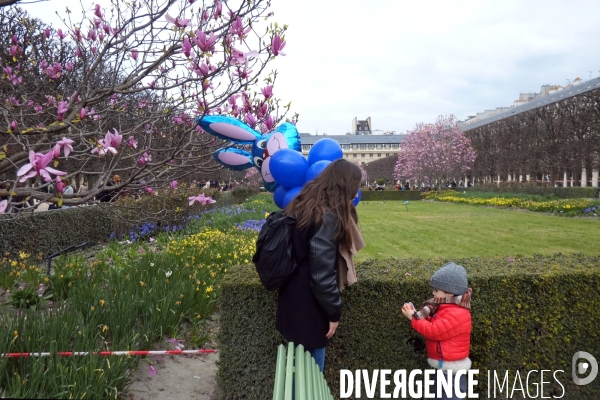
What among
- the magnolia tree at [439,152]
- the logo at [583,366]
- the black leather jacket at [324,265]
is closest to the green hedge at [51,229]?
the black leather jacket at [324,265]

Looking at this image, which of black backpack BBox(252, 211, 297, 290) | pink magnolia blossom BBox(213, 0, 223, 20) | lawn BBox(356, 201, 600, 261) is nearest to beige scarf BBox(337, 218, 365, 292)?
black backpack BBox(252, 211, 297, 290)

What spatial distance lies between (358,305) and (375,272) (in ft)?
1.11

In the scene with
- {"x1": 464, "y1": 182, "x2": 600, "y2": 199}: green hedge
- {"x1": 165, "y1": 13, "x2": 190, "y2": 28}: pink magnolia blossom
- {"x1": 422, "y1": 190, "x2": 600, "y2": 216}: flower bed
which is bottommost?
{"x1": 422, "y1": 190, "x2": 600, "y2": 216}: flower bed

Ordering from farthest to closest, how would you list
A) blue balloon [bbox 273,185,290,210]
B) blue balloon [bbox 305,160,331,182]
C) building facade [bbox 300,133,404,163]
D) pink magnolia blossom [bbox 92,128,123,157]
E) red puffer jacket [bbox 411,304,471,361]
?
1. building facade [bbox 300,133,404,163]
2. blue balloon [bbox 273,185,290,210]
3. blue balloon [bbox 305,160,331,182]
4. red puffer jacket [bbox 411,304,471,361]
5. pink magnolia blossom [bbox 92,128,123,157]

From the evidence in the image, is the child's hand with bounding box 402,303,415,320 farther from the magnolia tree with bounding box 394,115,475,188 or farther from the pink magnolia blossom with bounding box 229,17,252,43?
the magnolia tree with bounding box 394,115,475,188

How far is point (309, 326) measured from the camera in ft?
8.02

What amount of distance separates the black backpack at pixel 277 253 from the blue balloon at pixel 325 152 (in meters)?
1.24

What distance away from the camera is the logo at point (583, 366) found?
3496 millimetres

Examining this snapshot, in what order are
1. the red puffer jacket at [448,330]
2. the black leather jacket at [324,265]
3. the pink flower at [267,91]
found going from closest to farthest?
the black leather jacket at [324,265] → the red puffer jacket at [448,330] → the pink flower at [267,91]

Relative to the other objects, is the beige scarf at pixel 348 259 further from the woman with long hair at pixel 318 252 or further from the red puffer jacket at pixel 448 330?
the red puffer jacket at pixel 448 330

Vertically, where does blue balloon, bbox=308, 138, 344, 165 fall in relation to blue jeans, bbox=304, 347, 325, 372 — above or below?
above

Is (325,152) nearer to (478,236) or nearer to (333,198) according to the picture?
(333,198)

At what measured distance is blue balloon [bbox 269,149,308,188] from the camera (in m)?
3.51

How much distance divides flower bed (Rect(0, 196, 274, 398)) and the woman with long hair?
122 centimetres
